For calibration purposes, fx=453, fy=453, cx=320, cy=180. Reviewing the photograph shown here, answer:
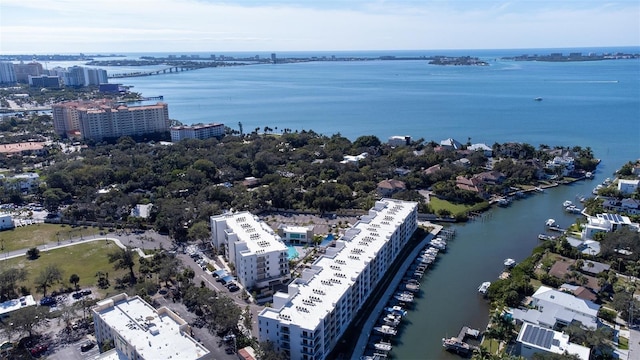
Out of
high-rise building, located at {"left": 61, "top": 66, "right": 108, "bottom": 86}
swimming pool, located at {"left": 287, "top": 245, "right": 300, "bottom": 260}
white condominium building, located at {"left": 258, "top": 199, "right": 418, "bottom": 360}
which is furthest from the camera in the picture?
high-rise building, located at {"left": 61, "top": 66, "right": 108, "bottom": 86}

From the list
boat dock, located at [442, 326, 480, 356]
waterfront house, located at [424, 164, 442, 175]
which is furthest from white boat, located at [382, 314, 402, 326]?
waterfront house, located at [424, 164, 442, 175]

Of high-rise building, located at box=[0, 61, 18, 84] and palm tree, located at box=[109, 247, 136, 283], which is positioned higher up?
high-rise building, located at box=[0, 61, 18, 84]

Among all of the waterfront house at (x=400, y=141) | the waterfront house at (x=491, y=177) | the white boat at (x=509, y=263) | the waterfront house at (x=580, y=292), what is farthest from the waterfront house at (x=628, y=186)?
the waterfront house at (x=400, y=141)

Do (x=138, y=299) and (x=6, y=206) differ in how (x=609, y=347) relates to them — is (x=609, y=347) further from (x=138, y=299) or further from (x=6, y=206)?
(x=6, y=206)

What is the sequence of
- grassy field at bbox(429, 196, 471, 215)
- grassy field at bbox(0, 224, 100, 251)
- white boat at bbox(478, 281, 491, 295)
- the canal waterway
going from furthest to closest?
grassy field at bbox(429, 196, 471, 215)
grassy field at bbox(0, 224, 100, 251)
white boat at bbox(478, 281, 491, 295)
the canal waterway

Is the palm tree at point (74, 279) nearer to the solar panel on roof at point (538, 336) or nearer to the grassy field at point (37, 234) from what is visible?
the grassy field at point (37, 234)

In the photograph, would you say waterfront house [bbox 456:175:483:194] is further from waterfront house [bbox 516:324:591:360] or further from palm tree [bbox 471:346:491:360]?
palm tree [bbox 471:346:491:360]
